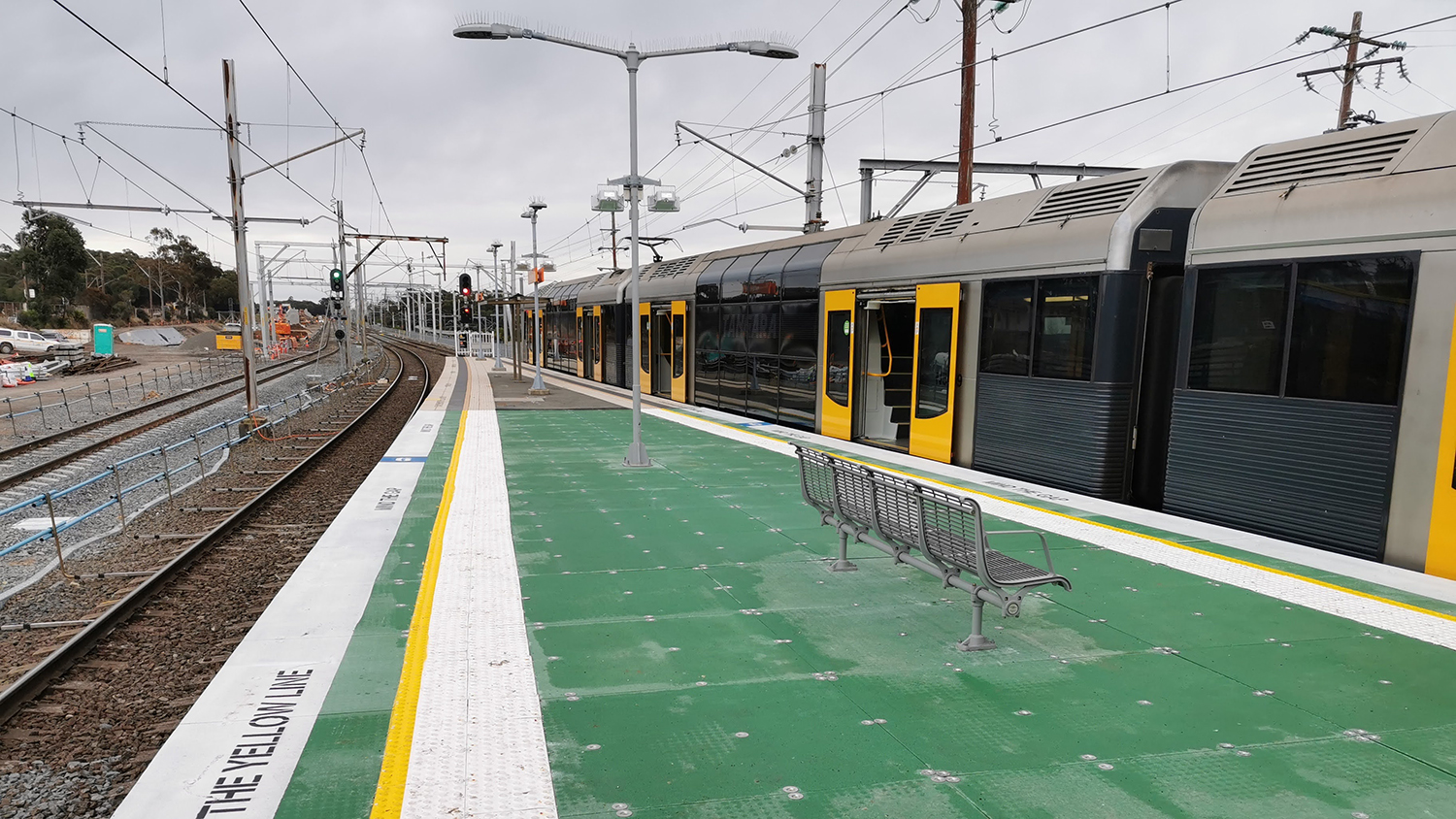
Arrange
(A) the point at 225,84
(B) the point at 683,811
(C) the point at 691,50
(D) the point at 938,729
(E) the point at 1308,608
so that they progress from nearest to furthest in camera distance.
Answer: (B) the point at 683,811 → (D) the point at 938,729 → (E) the point at 1308,608 → (C) the point at 691,50 → (A) the point at 225,84

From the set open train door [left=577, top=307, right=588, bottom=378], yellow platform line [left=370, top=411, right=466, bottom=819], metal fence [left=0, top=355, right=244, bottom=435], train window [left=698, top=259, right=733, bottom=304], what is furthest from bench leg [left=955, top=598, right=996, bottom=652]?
open train door [left=577, top=307, right=588, bottom=378]

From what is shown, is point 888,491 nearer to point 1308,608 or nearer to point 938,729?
point 938,729

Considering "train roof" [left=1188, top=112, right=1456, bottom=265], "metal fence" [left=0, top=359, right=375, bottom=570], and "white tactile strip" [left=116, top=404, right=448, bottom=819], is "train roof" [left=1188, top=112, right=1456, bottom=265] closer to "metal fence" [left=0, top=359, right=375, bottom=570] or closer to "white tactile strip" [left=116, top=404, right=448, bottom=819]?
"white tactile strip" [left=116, top=404, right=448, bottom=819]

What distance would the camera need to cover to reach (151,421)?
18.3m

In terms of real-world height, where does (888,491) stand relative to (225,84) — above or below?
below

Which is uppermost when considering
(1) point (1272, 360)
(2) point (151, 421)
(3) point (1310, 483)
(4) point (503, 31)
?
(4) point (503, 31)

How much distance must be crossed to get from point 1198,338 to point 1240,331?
402 mm

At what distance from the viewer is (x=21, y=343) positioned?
1518 inches

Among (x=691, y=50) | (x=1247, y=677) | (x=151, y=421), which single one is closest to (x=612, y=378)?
(x=151, y=421)

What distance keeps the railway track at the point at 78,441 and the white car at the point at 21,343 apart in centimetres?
2070

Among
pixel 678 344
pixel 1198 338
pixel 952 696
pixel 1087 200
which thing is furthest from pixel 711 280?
pixel 952 696

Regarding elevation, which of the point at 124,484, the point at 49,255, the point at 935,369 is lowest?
the point at 124,484

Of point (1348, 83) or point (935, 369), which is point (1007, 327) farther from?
point (1348, 83)

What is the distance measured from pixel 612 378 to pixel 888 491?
21.3 meters
